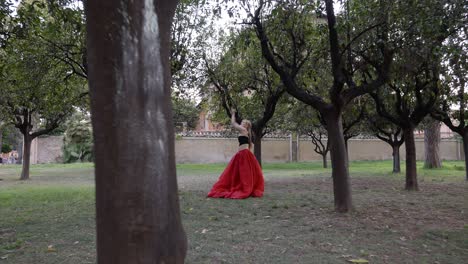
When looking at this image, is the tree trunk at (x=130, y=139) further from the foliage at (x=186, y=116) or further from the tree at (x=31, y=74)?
the foliage at (x=186, y=116)

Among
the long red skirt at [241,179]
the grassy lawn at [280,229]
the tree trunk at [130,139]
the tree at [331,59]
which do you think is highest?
the tree at [331,59]

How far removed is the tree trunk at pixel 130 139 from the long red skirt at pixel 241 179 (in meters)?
7.53

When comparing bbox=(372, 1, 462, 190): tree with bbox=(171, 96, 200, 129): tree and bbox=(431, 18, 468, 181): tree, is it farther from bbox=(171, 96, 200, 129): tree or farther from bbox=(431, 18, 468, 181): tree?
bbox=(171, 96, 200, 129): tree

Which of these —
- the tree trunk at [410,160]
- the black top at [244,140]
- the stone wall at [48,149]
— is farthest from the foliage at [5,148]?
the tree trunk at [410,160]

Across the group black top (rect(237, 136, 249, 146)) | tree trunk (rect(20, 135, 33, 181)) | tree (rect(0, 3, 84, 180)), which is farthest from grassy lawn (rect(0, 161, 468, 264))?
tree trunk (rect(20, 135, 33, 181))

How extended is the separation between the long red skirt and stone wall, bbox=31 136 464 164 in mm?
17485

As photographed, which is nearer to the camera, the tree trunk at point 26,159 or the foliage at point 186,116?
the tree trunk at point 26,159

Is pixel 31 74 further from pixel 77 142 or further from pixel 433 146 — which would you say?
pixel 77 142

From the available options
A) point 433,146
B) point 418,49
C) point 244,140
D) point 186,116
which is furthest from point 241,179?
point 186,116

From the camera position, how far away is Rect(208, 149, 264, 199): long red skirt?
9828mm

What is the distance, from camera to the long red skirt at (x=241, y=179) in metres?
9.83

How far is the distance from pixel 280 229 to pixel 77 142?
90.6ft

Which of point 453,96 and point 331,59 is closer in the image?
point 331,59

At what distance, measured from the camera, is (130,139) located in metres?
2.17
